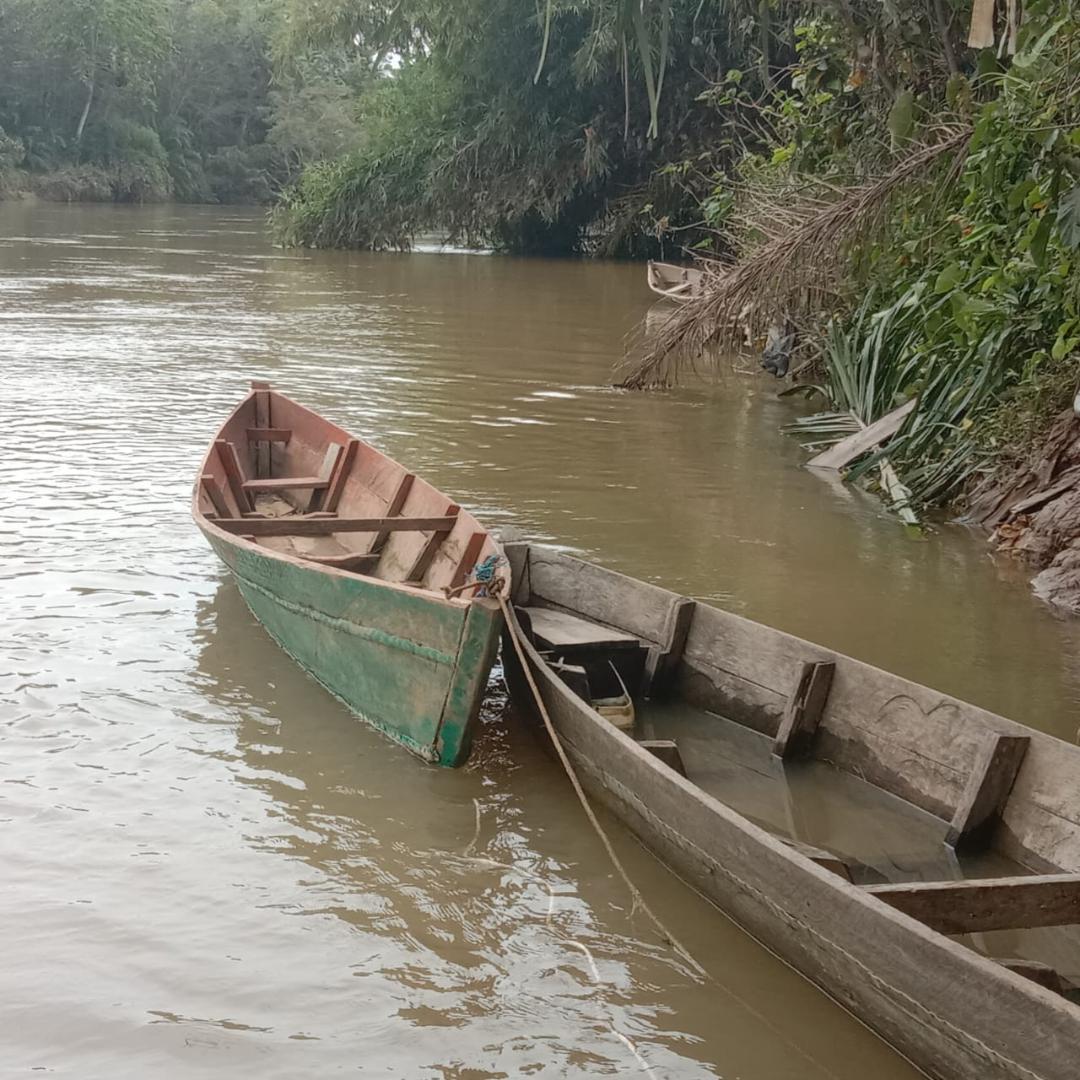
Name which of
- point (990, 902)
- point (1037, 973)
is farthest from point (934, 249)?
point (1037, 973)

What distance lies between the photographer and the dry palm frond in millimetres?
9367

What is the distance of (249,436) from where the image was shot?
8.84 meters

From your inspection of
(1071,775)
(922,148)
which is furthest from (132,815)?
(922,148)

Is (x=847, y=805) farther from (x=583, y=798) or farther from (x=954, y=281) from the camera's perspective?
(x=954, y=281)

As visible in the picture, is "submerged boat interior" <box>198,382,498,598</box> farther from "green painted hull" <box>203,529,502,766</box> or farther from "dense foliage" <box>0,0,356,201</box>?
"dense foliage" <box>0,0,356,201</box>

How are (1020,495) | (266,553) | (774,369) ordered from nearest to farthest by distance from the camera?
(266,553)
(1020,495)
(774,369)

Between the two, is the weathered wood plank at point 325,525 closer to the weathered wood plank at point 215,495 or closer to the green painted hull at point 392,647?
the green painted hull at point 392,647

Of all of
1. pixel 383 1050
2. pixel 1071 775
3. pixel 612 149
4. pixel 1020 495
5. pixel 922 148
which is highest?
pixel 612 149

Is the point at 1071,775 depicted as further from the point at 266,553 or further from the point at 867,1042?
the point at 266,553

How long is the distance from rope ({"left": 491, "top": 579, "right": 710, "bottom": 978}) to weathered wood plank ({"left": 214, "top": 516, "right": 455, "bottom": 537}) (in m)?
1.00

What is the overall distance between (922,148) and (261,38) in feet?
187

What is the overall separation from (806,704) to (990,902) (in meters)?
1.63

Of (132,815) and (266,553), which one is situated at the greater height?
(266,553)

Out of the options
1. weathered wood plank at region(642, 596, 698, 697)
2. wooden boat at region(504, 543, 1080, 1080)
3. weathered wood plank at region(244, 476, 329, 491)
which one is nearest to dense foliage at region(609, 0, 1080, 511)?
weathered wood plank at region(642, 596, 698, 697)
